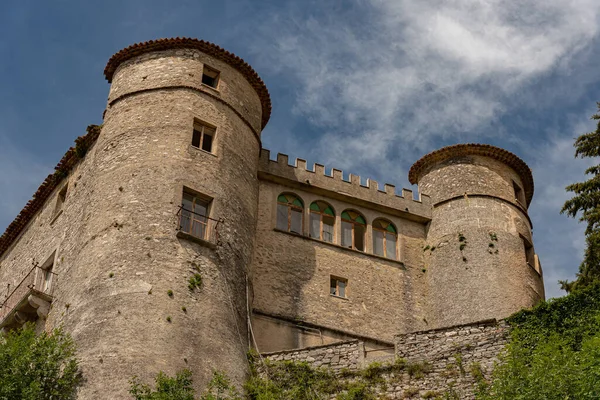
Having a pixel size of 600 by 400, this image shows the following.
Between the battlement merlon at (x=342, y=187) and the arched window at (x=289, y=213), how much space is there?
462 millimetres

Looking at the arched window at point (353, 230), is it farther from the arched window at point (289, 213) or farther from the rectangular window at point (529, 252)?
the rectangular window at point (529, 252)

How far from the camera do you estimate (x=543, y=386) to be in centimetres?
1858

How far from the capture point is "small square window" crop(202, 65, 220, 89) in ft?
90.3

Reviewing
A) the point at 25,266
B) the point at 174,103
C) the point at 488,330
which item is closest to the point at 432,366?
the point at 488,330

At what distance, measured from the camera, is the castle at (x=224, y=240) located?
2180cm

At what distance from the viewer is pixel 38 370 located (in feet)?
66.6

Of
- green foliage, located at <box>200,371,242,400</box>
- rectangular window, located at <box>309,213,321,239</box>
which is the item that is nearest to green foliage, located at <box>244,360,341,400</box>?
green foliage, located at <box>200,371,242,400</box>

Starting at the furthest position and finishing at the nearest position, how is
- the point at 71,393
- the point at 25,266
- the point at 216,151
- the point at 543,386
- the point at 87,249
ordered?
the point at 25,266
the point at 216,151
the point at 87,249
the point at 71,393
the point at 543,386

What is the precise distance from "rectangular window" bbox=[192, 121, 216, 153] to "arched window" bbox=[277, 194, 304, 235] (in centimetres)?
371

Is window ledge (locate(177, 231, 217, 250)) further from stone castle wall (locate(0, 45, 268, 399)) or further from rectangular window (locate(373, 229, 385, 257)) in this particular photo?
rectangular window (locate(373, 229, 385, 257))

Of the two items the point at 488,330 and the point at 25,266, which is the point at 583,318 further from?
the point at 25,266

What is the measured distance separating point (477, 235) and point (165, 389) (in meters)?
13.0

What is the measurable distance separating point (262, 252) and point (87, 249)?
5.74 meters

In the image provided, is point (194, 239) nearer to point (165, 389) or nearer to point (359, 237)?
point (165, 389)
